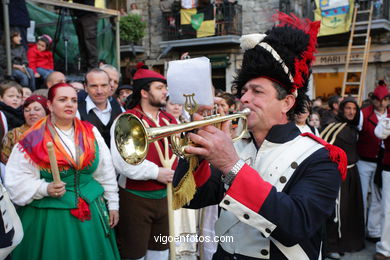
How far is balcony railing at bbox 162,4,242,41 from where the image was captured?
16.3m

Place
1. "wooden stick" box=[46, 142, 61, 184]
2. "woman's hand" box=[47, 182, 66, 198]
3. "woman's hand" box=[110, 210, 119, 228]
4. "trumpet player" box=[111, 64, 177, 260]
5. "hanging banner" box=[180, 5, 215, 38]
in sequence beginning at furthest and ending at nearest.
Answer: "hanging banner" box=[180, 5, 215, 38] < "trumpet player" box=[111, 64, 177, 260] < "woman's hand" box=[110, 210, 119, 228] < "woman's hand" box=[47, 182, 66, 198] < "wooden stick" box=[46, 142, 61, 184]

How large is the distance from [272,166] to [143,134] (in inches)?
27.5

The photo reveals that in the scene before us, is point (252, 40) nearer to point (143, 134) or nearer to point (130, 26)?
point (143, 134)

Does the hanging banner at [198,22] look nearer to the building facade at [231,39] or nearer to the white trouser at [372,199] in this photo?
the building facade at [231,39]

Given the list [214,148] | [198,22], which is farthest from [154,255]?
[198,22]

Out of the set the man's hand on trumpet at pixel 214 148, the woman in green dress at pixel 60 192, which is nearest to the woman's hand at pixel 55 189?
the woman in green dress at pixel 60 192

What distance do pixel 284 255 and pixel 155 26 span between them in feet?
57.5

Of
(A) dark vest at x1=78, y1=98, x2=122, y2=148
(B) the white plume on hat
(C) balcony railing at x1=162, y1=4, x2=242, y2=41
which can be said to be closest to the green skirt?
(A) dark vest at x1=78, y1=98, x2=122, y2=148

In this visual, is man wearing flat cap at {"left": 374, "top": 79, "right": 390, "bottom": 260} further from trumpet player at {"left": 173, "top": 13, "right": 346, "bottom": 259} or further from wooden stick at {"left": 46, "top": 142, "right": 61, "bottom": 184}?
wooden stick at {"left": 46, "top": 142, "right": 61, "bottom": 184}

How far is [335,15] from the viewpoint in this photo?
14094 mm

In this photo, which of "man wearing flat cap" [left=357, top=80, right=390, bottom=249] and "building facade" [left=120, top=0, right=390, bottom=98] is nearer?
"man wearing flat cap" [left=357, top=80, right=390, bottom=249]

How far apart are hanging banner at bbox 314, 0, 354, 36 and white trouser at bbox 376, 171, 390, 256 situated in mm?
9996

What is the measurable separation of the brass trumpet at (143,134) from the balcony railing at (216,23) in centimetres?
1514

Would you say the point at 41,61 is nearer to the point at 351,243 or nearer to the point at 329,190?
the point at 351,243
